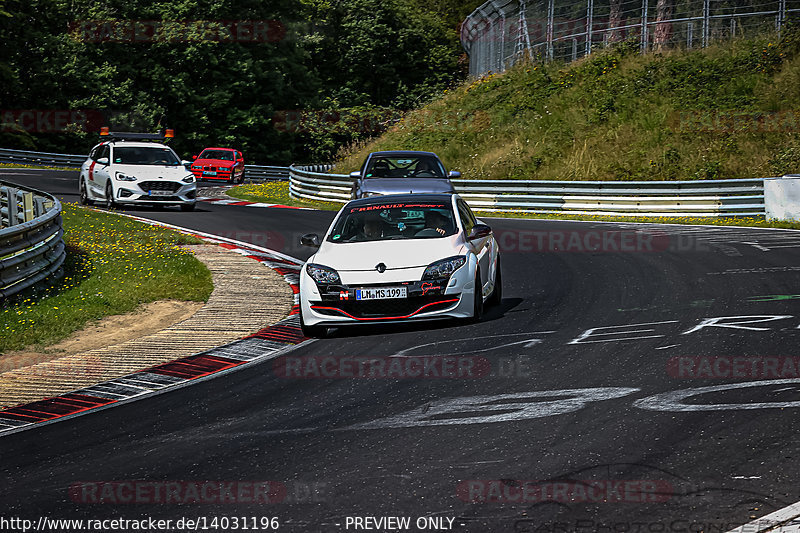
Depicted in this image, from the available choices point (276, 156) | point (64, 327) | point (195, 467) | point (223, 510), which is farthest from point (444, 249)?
point (276, 156)

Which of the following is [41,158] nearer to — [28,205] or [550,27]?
[550,27]

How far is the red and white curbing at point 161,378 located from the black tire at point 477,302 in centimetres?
179

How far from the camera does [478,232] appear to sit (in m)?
11.7

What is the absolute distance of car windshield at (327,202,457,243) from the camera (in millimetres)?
11719

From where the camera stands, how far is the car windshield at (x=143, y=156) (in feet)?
85.1

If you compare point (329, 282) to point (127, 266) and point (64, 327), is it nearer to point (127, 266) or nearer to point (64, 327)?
point (64, 327)

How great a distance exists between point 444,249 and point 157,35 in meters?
47.7

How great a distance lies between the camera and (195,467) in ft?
20.7

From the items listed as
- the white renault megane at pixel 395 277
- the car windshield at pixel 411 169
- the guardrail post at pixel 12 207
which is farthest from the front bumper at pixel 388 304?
the guardrail post at pixel 12 207

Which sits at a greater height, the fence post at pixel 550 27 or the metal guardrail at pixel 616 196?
the fence post at pixel 550 27

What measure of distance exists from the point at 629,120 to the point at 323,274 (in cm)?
2575

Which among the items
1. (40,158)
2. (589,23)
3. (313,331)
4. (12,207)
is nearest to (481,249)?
(313,331)

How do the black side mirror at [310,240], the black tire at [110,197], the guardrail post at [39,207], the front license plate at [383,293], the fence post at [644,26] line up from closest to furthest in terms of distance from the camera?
1. the front license plate at [383,293]
2. the black side mirror at [310,240]
3. the guardrail post at [39,207]
4. the black tire at [110,197]
5. the fence post at [644,26]

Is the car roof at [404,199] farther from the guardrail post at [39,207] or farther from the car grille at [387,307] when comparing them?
the guardrail post at [39,207]
